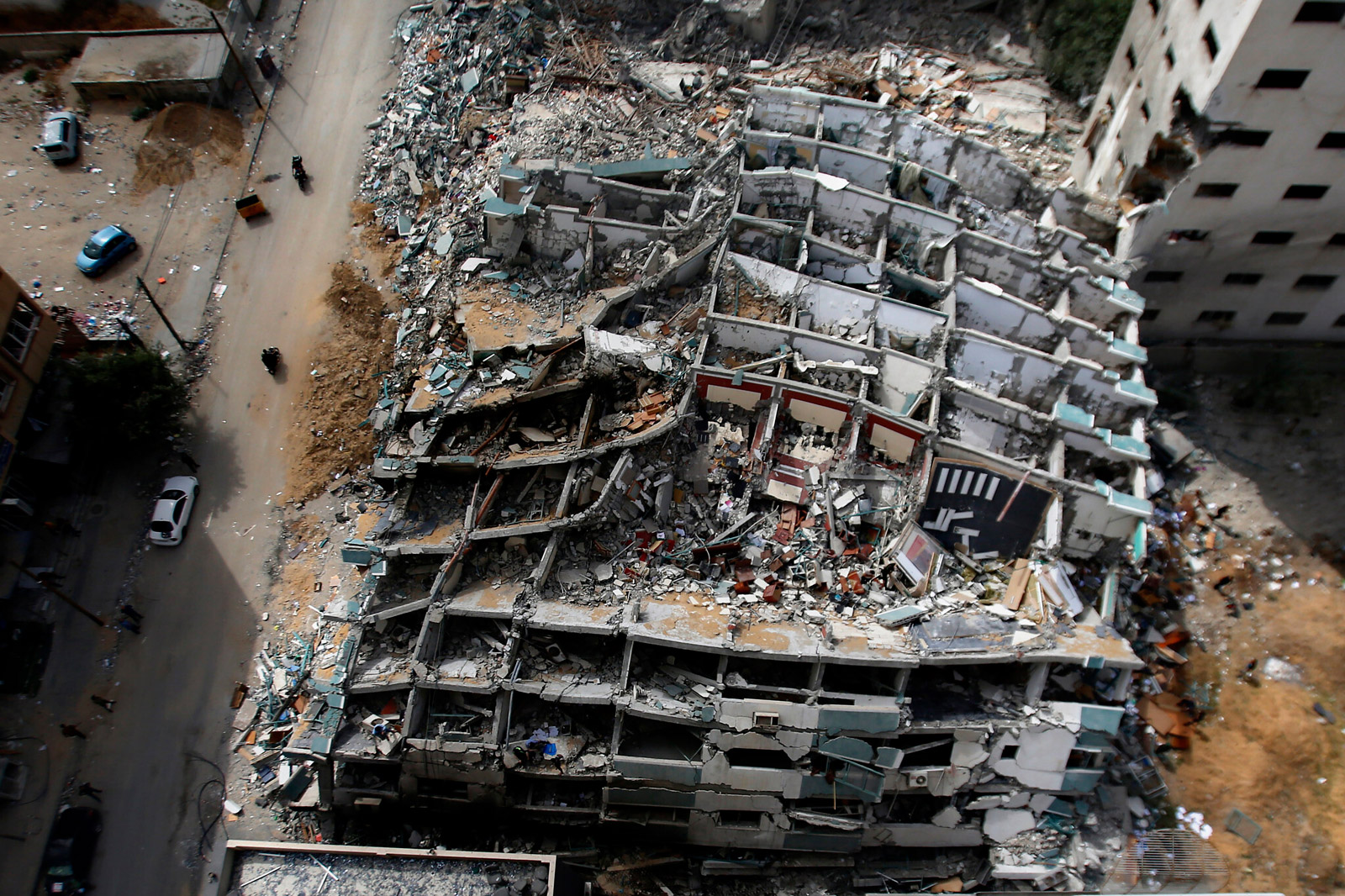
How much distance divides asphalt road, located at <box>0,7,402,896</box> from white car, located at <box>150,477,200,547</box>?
30 cm

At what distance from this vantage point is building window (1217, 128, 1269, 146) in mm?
20236

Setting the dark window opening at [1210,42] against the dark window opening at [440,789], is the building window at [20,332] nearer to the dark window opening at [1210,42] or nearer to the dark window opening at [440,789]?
the dark window opening at [440,789]

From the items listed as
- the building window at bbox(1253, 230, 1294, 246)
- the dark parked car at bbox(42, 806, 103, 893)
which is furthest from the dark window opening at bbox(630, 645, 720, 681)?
→ the building window at bbox(1253, 230, 1294, 246)

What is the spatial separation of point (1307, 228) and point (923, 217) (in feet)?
32.0

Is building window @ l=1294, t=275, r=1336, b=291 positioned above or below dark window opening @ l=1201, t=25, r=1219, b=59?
below

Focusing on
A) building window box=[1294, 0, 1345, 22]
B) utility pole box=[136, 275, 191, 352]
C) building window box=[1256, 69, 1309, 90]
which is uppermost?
building window box=[1294, 0, 1345, 22]

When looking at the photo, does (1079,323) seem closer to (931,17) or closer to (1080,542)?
(1080,542)

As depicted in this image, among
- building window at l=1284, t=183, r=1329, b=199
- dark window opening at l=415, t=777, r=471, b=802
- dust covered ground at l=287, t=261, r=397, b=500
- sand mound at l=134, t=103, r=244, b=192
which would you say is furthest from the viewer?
sand mound at l=134, t=103, r=244, b=192

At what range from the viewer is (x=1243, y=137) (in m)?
20.5

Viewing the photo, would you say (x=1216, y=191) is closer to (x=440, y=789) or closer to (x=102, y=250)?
(x=440, y=789)

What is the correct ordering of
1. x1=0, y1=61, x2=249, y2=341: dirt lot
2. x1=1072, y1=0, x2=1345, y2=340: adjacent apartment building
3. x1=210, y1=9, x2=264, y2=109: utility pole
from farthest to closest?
x1=210, y1=9, x2=264, y2=109: utility pole, x1=0, y1=61, x2=249, y2=341: dirt lot, x1=1072, y1=0, x2=1345, y2=340: adjacent apartment building

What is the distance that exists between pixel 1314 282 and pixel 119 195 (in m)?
36.3

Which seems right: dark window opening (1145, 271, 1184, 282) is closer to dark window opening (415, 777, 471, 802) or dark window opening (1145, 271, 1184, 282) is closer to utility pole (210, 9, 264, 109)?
dark window opening (415, 777, 471, 802)

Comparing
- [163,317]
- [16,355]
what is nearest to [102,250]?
[163,317]
